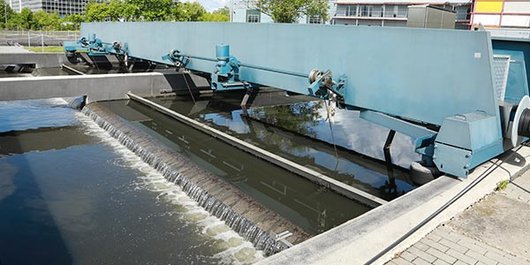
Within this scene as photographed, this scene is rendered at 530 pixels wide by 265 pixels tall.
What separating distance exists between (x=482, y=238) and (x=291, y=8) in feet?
164

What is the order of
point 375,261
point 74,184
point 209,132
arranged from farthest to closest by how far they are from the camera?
point 209,132, point 74,184, point 375,261

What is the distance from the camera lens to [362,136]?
10820 mm

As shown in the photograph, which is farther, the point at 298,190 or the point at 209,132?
the point at 209,132

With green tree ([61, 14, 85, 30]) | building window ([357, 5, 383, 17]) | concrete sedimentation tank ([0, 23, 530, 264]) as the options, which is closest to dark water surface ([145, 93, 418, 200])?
Answer: concrete sedimentation tank ([0, 23, 530, 264])

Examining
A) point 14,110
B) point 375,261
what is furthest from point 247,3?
point 375,261

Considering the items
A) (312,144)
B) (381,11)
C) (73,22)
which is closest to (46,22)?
(73,22)

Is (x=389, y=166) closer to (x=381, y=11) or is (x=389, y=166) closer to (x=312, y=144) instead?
(x=312, y=144)

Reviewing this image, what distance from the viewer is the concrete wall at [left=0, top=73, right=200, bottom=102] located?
1263 cm

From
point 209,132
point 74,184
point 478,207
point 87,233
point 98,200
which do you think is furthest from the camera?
point 209,132

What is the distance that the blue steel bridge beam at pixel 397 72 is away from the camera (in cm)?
544

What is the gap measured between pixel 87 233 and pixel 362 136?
7166 millimetres

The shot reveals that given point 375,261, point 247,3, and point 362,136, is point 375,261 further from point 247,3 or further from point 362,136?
point 247,3

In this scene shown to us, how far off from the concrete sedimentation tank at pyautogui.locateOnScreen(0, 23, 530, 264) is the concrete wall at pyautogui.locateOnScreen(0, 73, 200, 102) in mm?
62

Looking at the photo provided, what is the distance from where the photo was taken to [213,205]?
6672 millimetres
